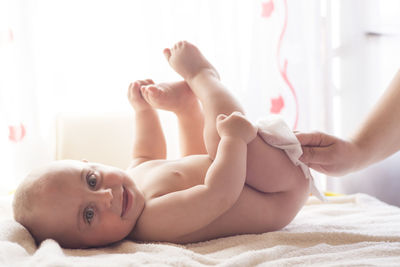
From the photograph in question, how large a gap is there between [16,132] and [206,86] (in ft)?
3.62

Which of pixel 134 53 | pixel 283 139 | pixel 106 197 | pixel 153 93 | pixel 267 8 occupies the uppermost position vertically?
pixel 267 8

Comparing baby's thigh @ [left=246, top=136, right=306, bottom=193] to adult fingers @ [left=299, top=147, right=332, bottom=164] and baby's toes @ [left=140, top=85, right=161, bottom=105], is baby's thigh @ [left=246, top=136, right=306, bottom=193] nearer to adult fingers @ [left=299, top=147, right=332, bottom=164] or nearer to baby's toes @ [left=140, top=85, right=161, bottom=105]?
adult fingers @ [left=299, top=147, right=332, bottom=164]

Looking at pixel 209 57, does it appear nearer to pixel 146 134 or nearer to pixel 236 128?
pixel 146 134

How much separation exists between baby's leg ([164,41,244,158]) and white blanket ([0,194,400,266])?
0.29m

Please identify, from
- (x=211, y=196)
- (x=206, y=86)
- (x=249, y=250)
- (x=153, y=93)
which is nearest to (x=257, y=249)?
(x=249, y=250)

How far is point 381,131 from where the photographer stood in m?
1.28

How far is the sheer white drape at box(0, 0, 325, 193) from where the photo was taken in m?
1.97

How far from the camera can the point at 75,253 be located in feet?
3.24

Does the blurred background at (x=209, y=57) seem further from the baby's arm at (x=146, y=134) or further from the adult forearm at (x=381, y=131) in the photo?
the adult forearm at (x=381, y=131)

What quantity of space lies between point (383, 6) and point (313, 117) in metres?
0.62

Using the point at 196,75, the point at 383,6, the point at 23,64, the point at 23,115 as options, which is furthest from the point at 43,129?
the point at 383,6

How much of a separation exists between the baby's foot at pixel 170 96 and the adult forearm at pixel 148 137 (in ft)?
0.32

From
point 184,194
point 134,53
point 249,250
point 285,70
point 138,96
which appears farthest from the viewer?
point 285,70

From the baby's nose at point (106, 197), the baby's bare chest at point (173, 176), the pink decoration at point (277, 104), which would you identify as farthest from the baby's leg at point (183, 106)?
the pink decoration at point (277, 104)
